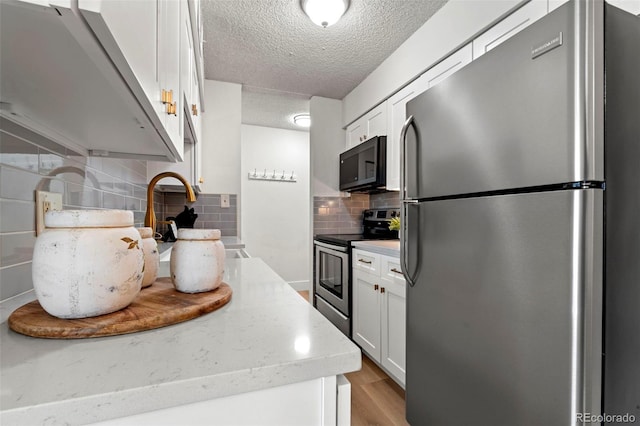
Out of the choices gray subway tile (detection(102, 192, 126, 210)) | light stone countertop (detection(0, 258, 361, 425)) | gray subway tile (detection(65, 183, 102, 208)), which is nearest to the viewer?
light stone countertop (detection(0, 258, 361, 425))

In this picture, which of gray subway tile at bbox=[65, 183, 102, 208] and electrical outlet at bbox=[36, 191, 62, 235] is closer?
electrical outlet at bbox=[36, 191, 62, 235]

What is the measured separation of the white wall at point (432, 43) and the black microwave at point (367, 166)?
0.40m

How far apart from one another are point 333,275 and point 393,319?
93 cm

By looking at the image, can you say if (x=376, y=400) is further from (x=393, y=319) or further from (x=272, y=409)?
(x=272, y=409)

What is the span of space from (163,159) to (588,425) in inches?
62.3

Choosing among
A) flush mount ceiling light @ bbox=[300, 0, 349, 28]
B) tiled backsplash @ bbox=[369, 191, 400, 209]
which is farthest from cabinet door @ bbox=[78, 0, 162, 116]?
tiled backsplash @ bbox=[369, 191, 400, 209]

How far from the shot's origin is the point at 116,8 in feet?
1.32

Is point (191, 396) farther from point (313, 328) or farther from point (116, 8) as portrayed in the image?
point (116, 8)

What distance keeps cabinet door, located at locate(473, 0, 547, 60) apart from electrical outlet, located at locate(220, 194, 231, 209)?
90.8 inches

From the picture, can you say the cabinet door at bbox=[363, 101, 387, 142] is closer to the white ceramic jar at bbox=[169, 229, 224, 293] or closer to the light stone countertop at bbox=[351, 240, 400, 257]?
the light stone countertop at bbox=[351, 240, 400, 257]

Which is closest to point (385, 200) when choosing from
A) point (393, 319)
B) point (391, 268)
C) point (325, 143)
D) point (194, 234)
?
point (325, 143)

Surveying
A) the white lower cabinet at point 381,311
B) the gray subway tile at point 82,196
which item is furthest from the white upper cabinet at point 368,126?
the gray subway tile at point 82,196

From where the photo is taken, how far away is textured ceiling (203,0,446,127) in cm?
194

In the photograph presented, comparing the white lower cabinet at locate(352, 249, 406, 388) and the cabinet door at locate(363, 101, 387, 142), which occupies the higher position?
the cabinet door at locate(363, 101, 387, 142)
